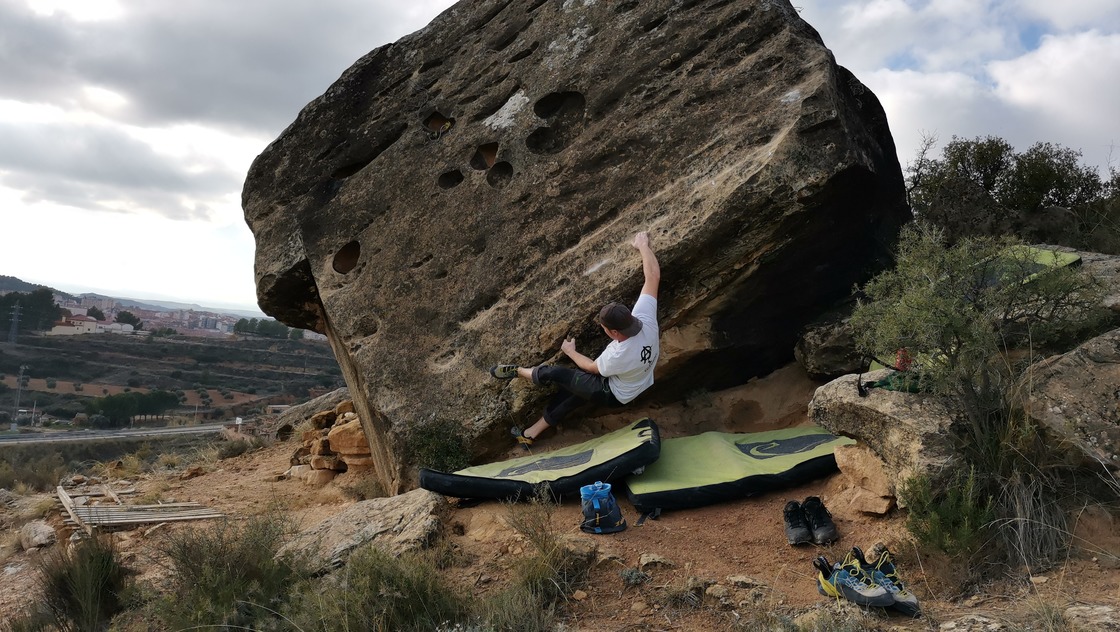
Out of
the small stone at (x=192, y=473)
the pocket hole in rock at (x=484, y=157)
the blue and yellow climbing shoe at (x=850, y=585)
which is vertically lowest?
the small stone at (x=192, y=473)

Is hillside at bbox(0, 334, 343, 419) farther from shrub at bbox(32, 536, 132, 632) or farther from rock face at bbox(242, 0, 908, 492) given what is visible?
shrub at bbox(32, 536, 132, 632)

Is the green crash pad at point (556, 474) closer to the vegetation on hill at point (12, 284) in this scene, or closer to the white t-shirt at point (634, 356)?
the white t-shirt at point (634, 356)

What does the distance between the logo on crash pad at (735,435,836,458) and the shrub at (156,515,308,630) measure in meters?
2.87

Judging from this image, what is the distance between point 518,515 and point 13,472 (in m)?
11.7

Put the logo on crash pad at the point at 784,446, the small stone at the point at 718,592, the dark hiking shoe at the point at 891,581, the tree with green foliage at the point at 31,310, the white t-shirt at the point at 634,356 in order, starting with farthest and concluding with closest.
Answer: the tree with green foliage at the point at 31,310 → the white t-shirt at the point at 634,356 → the logo on crash pad at the point at 784,446 → the small stone at the point at 718,592 → the dark hiking shoe at the point at 891,581

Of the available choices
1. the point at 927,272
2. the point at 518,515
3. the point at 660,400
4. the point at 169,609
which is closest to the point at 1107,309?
the point at 927,272

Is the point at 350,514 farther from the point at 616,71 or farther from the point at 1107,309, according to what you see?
the point at 1107,309

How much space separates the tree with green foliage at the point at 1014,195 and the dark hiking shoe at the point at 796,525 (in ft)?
20.9

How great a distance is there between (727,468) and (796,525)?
0.79 meters

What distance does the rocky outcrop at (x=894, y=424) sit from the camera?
11.7 feet

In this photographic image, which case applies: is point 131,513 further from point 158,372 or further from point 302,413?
point 158,372

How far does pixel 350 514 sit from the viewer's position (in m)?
4.92

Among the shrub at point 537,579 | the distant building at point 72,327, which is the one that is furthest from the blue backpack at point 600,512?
the distant building at point 72,327

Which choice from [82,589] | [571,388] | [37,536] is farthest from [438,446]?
[37,536]
